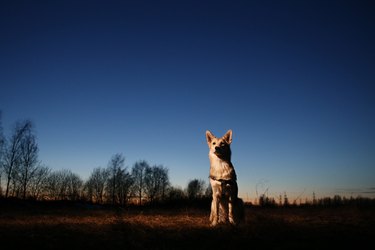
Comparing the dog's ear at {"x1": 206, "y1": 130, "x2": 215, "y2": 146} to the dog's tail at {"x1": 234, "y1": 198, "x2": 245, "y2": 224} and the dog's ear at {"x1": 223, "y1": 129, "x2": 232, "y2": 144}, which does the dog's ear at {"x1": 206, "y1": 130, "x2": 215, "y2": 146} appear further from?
the dog's tail at {"x1": 234, "y1": 198, "x2": 245, "y2": 224}

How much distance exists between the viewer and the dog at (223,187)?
838 cm

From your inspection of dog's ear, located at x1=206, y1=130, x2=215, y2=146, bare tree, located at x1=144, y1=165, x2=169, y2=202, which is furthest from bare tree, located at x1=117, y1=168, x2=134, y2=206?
dog's ear, located at x1=206, y1=130, x2=215, y2=146

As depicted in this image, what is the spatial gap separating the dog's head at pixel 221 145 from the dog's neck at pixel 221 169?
142 millimetres

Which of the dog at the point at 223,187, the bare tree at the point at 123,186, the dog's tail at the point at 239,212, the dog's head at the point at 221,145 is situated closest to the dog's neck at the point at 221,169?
the dog at the point at 223,187

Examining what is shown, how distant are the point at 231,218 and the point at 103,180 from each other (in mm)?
57055

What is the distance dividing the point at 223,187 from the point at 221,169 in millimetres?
547

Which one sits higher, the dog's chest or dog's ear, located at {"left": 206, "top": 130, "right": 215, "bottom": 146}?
dog's ear, located at {"left": 206, "top": 130, "right": 215, "bottom": 146}

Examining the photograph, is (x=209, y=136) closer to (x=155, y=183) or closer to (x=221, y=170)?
(x=221, y=170)

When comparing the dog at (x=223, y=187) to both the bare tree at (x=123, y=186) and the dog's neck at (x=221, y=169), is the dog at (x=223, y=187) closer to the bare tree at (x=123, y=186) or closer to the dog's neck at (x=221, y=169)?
the dog's neck at (x=221, y=169)

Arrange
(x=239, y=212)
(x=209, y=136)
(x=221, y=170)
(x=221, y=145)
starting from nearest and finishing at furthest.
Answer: (x=221, y=170)
(x=239, y=212)
(x=221, y=145)
(x=209, y=136)

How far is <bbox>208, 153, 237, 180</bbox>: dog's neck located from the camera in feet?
27.6

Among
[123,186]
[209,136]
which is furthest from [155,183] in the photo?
[209,136]

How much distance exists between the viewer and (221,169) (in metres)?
8.52

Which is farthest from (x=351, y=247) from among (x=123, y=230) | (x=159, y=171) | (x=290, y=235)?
(x=159, y=171)
